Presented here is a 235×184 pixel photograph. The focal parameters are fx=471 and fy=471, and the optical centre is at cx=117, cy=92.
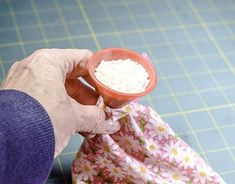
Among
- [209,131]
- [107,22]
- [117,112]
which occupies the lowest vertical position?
[209,131]

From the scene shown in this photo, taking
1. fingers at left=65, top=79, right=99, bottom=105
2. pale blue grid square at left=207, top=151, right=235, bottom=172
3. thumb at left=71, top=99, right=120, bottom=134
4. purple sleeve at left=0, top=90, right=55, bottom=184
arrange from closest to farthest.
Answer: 1. purple sleeve at left=0, top=90, right=55, bottom=184
2. thumb at left=71, top=99, right=120, bottom=134
3. fingers at left=65, top=79, right=99, bottom=105
4. pale blue grid square at left=207, top=151, right=235, bottom=172

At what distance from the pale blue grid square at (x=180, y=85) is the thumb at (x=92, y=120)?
0.41 meters

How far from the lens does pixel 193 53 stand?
1.38 metres

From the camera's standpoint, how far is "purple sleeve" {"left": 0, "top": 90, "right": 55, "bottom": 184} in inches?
25.7

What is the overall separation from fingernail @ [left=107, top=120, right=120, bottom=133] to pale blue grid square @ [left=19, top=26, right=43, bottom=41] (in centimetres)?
50

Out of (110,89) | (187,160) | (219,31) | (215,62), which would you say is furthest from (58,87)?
(219,31)

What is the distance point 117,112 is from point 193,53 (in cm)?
57

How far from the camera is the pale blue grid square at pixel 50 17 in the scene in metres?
1.36

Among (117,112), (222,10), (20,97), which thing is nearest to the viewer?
(20,97)

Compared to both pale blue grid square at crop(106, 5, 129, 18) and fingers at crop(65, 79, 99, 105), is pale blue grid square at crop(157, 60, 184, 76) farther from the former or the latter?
fingers at crop(65, 79, 99, 105)

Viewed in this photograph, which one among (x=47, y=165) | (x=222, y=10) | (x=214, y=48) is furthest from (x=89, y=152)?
(x=222, y=10)

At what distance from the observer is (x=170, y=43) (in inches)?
54.7

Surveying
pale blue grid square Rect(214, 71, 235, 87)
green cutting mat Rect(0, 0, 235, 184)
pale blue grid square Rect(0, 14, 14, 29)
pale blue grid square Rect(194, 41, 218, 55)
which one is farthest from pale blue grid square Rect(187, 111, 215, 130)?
pale blue grid square Rect(0, 14, 14, 29)

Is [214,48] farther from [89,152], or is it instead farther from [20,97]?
[20,97]
